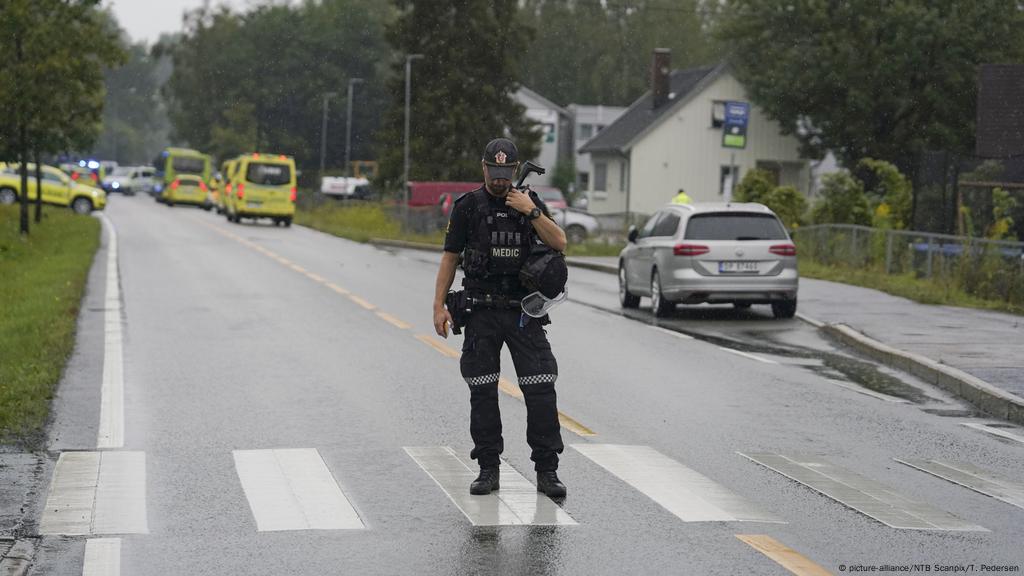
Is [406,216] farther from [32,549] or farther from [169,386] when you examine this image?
[32,549]

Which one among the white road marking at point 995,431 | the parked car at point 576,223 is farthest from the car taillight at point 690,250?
the parked car at point 576,223

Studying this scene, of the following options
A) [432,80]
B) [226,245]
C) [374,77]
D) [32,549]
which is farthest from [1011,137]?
[374,77]

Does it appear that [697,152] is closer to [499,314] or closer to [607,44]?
[607,44]

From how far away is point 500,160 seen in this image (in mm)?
7918

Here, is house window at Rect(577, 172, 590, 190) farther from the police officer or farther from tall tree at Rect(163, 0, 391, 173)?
the police officer

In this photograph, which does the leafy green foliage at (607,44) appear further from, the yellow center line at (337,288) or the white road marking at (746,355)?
the white road marking at (746,355)

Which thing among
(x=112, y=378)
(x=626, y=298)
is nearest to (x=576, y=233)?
(x=626, y=298)

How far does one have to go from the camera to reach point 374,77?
106938 millimetres

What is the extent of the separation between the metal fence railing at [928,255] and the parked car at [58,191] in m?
33.0

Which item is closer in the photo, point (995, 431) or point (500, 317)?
point (500, 317)

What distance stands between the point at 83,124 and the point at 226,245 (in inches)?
204

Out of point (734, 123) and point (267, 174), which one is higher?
point (734, 123)

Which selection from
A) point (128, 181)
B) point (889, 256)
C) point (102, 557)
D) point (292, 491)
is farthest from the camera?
point (128, 181)

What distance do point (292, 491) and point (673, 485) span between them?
78.0 inches
